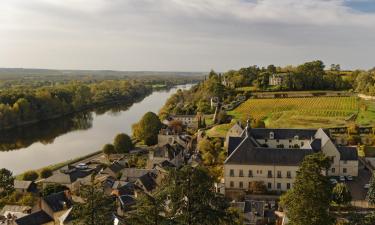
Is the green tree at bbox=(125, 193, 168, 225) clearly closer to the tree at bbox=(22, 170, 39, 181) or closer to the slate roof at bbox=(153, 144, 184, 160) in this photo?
the slate roof at bbox=(153, 144, 184, 160)

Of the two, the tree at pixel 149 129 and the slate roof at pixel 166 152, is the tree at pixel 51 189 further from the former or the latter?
the tree at pixel 149 129

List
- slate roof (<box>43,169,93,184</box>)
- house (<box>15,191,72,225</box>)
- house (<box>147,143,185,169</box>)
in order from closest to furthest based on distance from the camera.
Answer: house (<box>15,191,72,225</box>) < slate roof (<box>43,169,93,184</box>) < house (<box>147,143,185,169</box>)

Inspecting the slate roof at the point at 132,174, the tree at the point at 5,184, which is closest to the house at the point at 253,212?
the slate roof at the point at 132,174

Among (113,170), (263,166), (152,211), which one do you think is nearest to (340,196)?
(263,166)

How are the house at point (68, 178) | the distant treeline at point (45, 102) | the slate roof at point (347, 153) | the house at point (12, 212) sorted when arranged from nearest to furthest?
the house at point (12, 212) → the slate roof at point (347, 153) → the house at point (68, 178) → the distant treeline at point (45, 102)

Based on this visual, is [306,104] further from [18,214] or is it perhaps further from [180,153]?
[18,214]

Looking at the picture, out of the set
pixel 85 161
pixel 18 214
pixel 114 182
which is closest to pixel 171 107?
pixel 85 161

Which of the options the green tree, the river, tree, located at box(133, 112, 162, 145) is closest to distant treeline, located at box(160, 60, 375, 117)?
the river
